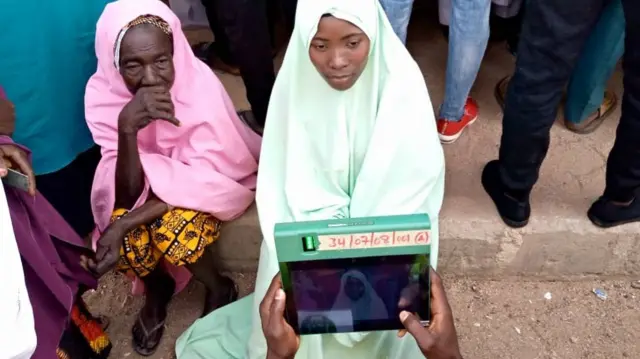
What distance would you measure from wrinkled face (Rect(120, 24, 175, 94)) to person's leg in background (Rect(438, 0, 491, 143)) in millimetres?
1018

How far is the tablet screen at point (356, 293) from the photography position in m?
1.50

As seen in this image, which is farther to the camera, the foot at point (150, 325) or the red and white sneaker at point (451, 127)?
the red and white sneaker at point (451, 127)

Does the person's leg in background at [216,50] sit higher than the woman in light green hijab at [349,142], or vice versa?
the woman in light green hijab at [349,142]

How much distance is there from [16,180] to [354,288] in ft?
3.02

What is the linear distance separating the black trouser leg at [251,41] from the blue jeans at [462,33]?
0.46 meters

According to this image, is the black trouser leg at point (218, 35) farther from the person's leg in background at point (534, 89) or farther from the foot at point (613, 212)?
the foot at point (613, 212)

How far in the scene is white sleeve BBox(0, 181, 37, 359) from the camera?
140 centimetres

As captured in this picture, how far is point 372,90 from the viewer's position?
6.45ft

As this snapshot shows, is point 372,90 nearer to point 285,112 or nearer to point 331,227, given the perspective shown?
point 285,112

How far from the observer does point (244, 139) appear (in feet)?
8.06

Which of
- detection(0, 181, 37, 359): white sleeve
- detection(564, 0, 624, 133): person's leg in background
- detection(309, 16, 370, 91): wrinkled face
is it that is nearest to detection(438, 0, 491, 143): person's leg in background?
detection(564, 0, 624, 133): person's leg in background

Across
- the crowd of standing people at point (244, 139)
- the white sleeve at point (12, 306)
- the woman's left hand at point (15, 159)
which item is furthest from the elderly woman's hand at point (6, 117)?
the white sleeve at point (12, 306)

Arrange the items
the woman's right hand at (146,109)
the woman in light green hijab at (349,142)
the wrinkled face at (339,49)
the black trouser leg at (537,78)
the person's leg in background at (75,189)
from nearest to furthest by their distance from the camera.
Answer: the wrinkled face at (339,49) < the woman in light green hijab at (349,142) < the black trouser leg at (537,78) < the woman's right hand at (146,109) < the person's leg in background at (75,189)

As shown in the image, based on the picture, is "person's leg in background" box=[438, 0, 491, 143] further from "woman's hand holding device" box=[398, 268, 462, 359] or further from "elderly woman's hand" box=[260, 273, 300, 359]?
"elderly woman's hand" box=[260, 273, 300, 359]
